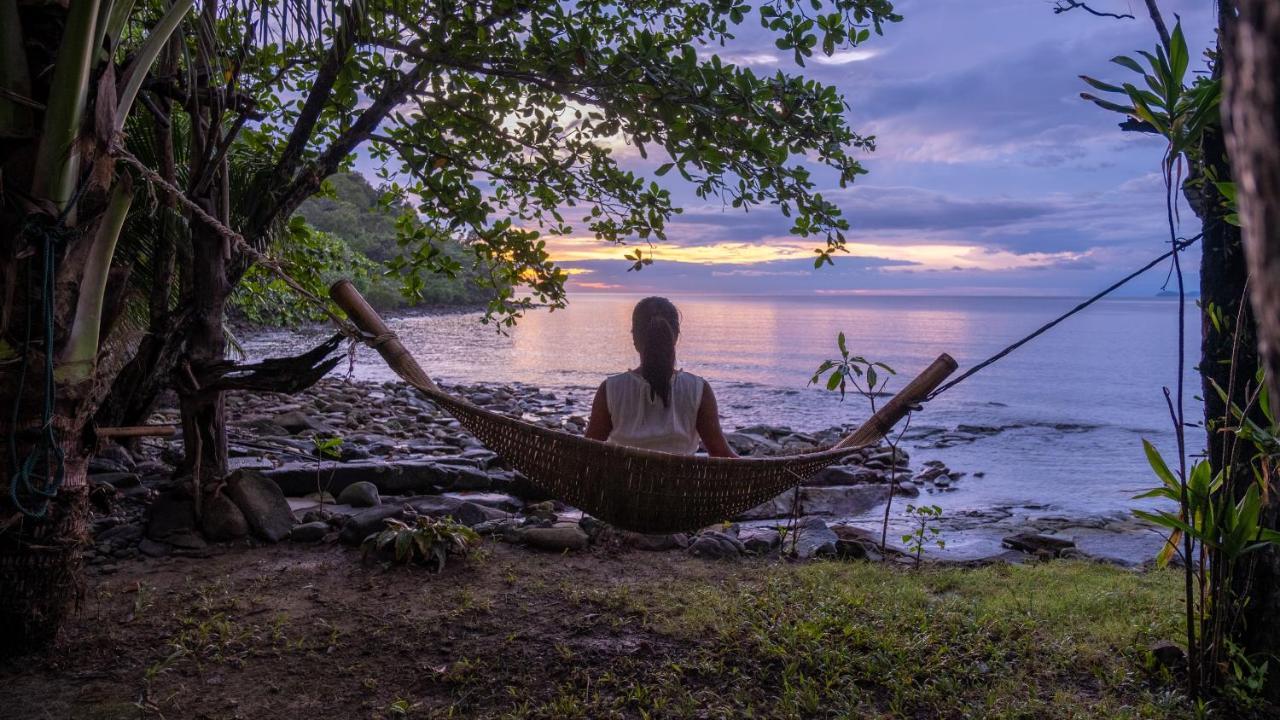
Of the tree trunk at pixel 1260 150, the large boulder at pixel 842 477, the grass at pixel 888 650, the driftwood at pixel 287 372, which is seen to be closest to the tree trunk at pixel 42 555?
the driftwood at pixel 287 372

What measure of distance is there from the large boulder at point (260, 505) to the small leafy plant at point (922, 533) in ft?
10.1

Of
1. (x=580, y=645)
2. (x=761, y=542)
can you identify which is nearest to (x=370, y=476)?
(x=761, y=542)

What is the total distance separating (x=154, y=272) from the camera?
416 centimetres

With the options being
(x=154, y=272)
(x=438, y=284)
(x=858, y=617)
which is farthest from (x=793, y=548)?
(x=438, y=284)

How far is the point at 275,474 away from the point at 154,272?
4.30 ft

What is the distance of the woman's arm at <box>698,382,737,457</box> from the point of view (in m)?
3.50

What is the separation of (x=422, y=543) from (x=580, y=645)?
1.04 m

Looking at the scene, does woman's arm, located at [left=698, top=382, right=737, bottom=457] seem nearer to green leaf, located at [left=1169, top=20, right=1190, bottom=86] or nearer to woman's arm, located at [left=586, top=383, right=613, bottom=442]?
woman's arm, located at [left=586, top=383, right=613, bottom=442]

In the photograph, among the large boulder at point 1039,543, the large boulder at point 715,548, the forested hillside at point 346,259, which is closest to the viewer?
the large boulder at point 715,548

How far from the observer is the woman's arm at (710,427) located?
350 centimetres

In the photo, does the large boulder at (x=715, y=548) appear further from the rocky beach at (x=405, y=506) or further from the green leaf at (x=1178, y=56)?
the green leaf at (x=1178, y=56)

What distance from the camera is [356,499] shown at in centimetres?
461

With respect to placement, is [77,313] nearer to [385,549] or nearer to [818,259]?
[385,549]

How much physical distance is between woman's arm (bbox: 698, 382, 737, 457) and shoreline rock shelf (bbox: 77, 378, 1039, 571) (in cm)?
67
